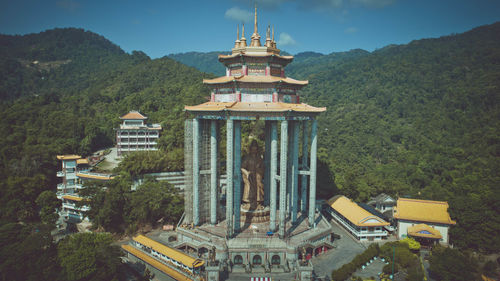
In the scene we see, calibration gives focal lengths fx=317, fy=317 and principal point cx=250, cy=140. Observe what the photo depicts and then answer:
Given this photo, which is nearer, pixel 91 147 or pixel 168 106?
pixel 91 147

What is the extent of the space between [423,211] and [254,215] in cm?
1322

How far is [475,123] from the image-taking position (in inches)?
2079

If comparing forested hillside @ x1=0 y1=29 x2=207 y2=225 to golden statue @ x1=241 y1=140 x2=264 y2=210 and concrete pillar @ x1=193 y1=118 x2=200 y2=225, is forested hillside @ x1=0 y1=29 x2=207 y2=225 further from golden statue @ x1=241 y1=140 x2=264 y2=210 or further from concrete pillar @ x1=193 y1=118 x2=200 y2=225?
golden statue @ x1=241 y1=140 x2=264 y2=210

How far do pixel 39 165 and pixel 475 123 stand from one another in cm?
6391

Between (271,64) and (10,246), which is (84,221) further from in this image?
(271,64)

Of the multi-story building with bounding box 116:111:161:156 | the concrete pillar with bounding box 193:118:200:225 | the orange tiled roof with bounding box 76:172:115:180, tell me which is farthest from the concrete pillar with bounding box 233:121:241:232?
the multi-story building with bounding box 116:111:161:156

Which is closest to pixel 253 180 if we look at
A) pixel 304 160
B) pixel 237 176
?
pixel 237 176

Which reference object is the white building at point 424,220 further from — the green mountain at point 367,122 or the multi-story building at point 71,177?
the multi-story building at point 71,177

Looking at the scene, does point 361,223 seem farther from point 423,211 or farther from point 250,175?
point 250,175

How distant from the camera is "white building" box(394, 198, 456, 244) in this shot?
23.1 metres

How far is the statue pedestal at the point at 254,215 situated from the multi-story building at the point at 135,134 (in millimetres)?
26974

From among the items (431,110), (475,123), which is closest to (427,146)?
(475,123)

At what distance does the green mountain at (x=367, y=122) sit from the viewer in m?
31.0

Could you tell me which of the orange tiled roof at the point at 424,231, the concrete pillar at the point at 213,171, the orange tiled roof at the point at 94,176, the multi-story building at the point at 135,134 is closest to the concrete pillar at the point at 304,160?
the concrete pillar at the point at 213,171
